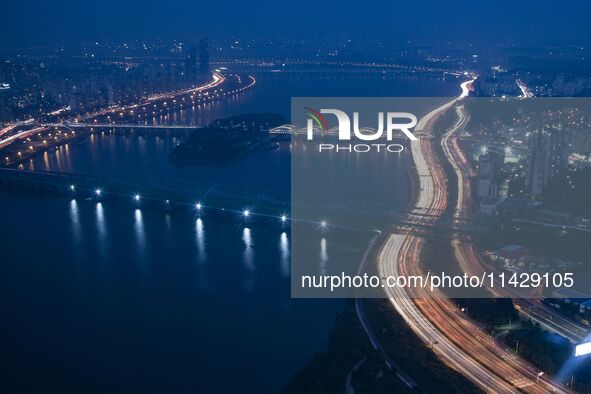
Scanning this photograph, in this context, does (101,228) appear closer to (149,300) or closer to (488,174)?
A: (149,300)

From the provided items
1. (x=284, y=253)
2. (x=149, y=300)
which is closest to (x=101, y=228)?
(x=149, y=300)

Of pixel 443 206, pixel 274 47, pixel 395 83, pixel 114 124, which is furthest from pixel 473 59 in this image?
pixel 443 206

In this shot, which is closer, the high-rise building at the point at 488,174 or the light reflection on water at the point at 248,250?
the light reflection on water at the point at 248,250

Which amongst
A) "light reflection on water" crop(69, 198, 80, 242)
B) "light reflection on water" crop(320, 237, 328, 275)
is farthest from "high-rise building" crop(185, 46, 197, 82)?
"light reflection on water" crop(320, 237, 328, 275)

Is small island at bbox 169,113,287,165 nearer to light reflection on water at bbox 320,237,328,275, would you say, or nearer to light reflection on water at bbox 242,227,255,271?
light reflection on water at bbox 242,227,255,271

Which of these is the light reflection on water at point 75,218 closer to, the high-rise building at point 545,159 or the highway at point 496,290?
the highway at point 496,290

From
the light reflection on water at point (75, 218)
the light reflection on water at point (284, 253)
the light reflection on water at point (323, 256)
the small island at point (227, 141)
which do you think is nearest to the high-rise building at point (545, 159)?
the light reflection on water at point (323, 256)
